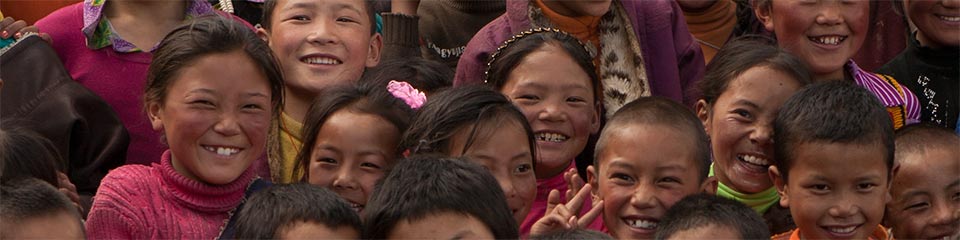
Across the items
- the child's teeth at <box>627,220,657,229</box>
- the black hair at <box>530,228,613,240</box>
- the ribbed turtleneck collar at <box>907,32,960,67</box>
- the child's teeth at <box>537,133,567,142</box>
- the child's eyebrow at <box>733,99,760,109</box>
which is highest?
the black hair at <box>530,228,613,240</box>

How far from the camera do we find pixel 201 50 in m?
4.30

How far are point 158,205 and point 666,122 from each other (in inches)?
48.8

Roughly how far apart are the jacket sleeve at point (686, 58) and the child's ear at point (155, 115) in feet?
5.45

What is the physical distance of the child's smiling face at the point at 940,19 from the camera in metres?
5.46

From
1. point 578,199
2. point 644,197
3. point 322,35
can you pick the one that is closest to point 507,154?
point 578,199

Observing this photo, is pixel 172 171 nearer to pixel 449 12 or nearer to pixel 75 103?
pixel 75 103

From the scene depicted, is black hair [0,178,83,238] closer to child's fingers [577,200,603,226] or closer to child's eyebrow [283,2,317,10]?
child's fingers [577,200,603,226]

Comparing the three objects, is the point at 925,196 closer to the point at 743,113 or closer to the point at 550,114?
the point at 743,113

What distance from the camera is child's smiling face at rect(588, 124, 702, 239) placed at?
4.34 m

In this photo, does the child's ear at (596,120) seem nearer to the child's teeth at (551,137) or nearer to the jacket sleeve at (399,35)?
the child's teeth at (551,137)

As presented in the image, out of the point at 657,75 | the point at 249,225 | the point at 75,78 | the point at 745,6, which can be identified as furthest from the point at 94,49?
the point at 745,6

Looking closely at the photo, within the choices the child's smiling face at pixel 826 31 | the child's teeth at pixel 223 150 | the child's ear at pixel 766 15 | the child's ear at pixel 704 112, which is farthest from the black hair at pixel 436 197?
the child's ear at pixel 766 15

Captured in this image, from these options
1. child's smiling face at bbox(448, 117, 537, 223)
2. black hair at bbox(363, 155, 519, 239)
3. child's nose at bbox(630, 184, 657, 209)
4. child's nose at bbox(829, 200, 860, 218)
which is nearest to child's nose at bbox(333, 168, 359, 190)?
child's smiling face at bbox(448, 117, 537, 223)

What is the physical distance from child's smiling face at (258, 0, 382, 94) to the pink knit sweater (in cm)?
69
